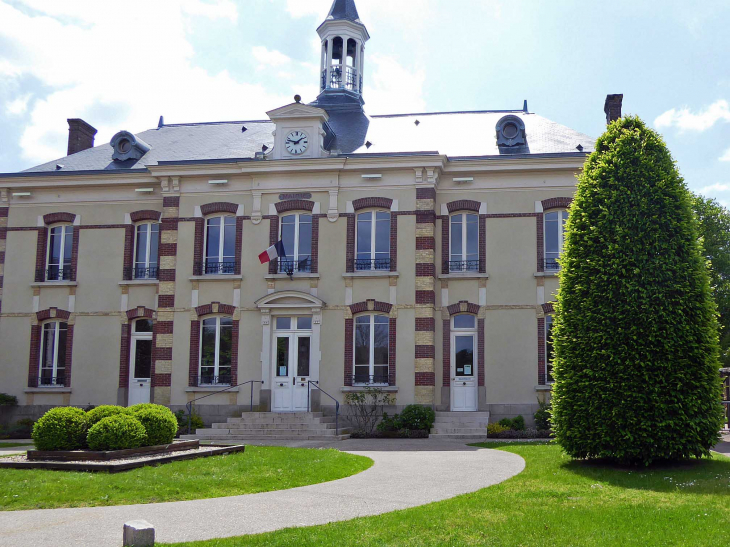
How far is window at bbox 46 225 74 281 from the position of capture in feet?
77.7

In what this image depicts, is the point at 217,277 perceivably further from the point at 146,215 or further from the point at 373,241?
the point at 373,241

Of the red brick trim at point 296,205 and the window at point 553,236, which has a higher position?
Result: the red brick trim at point 296,205

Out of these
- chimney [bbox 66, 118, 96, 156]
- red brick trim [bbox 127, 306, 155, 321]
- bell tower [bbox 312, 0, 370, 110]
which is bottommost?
red brick trim [bbox 127, 306, 155, 321]

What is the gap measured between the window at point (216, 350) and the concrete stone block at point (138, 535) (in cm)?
1500

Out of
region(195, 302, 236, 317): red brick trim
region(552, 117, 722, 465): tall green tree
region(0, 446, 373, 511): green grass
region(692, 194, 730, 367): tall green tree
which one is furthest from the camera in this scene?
region(692, 194, 730, 367): tall green tree

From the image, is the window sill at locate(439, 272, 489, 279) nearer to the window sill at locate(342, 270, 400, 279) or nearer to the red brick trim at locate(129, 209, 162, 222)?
the window sill at locate(342, 270, 400, 279)

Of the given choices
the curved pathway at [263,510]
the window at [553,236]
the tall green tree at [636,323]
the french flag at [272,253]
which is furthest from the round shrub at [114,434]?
the window at [553,236]

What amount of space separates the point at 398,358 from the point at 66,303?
10424 mm

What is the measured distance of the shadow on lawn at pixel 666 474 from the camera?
395 inches

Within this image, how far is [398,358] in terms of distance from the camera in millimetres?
21141

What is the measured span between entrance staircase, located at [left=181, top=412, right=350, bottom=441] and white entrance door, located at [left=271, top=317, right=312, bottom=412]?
84 centimetres

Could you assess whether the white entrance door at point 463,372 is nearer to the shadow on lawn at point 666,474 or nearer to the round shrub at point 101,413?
the shadow on lawn at point 666,474

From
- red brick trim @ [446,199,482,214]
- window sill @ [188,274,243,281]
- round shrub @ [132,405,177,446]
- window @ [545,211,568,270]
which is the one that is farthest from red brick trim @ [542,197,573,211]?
round shrub @ [132,405,177,446]

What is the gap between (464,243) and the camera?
22172 mm
